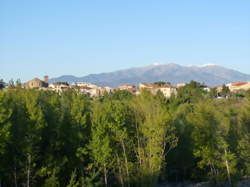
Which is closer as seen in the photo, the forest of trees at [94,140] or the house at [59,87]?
the forest of trees at [94,140]

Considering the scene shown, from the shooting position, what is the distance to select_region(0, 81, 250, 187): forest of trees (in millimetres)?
25844

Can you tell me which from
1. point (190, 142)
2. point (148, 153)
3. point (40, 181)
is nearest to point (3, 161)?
point (40, 181)

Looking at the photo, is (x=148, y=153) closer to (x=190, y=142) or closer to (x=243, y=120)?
(x=190, y=142)

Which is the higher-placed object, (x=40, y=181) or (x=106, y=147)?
(x=106, y=147)

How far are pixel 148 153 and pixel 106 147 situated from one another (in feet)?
13.5

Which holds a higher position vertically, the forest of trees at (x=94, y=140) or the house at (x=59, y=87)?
the house at (x=59, y=87)

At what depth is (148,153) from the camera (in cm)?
2981

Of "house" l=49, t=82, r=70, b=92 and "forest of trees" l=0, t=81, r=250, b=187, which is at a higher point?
"house" l=49, t=82, r=70, b=92

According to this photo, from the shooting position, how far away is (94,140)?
2781cm

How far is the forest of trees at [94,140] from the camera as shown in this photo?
25.8 metres

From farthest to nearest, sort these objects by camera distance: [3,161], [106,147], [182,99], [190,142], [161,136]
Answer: [182,99]
[190,142]
[161,136]
[106,147]
[3,161]

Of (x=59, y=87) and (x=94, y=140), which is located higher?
(x=59, y=87)

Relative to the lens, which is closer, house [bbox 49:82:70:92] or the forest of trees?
the forest of trees

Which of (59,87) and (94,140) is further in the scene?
(59,87)
